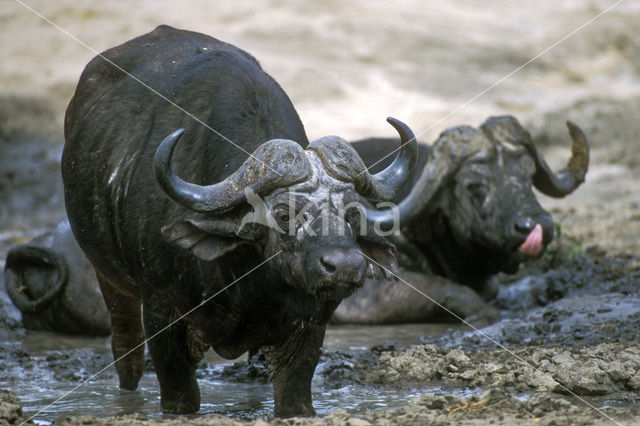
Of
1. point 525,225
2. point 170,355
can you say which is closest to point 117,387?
point 170,355

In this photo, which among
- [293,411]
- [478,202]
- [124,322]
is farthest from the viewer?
[478,202]

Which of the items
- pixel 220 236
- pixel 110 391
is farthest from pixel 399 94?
pixel 220 236

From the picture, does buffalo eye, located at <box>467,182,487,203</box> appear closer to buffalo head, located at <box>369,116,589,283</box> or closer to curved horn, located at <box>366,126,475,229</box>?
buffalo head, located at <box>369,116,589,283</box>

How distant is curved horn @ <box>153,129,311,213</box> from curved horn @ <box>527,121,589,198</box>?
15.4 feet

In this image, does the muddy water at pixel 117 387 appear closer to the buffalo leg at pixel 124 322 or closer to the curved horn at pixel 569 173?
the buffalo leg at pixel 124 322

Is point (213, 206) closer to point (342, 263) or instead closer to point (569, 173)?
point (342, 263)

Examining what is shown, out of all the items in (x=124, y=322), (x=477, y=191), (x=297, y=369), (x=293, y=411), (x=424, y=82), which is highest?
(x=424, y=82)

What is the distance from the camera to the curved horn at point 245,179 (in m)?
4.39

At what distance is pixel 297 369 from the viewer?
497 centimetres

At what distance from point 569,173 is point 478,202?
1.44 metres

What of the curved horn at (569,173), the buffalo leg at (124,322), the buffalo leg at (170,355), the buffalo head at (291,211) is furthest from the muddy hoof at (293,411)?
the curved horn at (569,173)

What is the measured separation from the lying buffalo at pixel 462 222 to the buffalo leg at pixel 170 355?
3.05 m

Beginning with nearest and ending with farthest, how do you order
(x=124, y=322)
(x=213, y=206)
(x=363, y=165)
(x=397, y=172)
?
(x=213, y=206), (x=363, y=165), (x=397, y=172), (x=124, y=322)

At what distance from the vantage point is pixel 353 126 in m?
12.6
